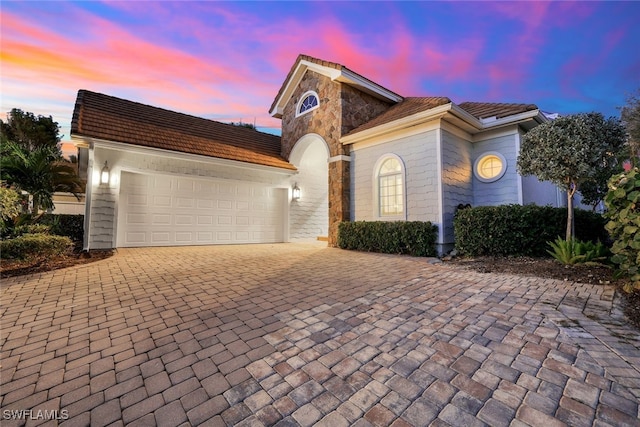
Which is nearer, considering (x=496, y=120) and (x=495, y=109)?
(x=496, y=120)

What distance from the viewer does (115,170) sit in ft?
25.9

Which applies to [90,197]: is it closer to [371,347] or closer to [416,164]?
[371,347]

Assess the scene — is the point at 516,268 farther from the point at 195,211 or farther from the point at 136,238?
the point at 136,238

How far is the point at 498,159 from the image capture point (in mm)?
8430

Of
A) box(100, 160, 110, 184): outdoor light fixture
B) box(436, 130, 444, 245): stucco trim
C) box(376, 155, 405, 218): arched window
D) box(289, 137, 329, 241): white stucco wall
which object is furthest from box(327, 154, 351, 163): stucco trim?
box(100, 160, 110, 184): outdoor light fixture

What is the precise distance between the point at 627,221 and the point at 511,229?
284 centimetres

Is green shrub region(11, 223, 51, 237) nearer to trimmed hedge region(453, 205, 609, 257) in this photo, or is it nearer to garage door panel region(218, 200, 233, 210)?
garage door panel region(218, 200, 233, 210)

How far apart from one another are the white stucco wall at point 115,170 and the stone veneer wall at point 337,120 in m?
3.82

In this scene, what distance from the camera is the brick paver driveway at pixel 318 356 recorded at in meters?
1.48

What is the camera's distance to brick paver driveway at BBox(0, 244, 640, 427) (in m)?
1.48

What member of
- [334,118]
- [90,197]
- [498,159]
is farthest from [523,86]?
[90,197]

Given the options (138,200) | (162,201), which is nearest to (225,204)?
(162,201)

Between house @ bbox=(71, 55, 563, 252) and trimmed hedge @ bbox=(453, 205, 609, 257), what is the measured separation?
0.88 m

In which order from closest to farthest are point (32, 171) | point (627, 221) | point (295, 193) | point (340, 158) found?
point (627, 221) < point (32, 171) < point (340, 158) < point (295, 193)
